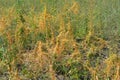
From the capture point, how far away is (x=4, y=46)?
4.57 metres

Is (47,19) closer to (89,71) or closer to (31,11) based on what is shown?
(31,11)

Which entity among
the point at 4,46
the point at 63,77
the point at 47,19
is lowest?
the point at 63,77

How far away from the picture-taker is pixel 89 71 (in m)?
3.95

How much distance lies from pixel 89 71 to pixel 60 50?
455 millimetres

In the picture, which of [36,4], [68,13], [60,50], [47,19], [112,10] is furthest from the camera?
[36,4]

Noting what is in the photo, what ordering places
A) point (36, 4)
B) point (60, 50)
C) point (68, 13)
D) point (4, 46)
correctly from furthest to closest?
point (36, 4) < point (68, 13) < point (4, 46) < point (60, 50)

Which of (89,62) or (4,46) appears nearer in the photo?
(89,62)

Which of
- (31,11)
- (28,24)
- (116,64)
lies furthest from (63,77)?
(31,11)

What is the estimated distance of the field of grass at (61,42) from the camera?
12.9 ft

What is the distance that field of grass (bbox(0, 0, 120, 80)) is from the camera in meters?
3.94

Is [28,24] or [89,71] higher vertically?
[28,24]

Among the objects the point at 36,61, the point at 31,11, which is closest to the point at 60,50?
the point at 36,61

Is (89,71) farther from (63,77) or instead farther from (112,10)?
(112,10)

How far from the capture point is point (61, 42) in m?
4.14
